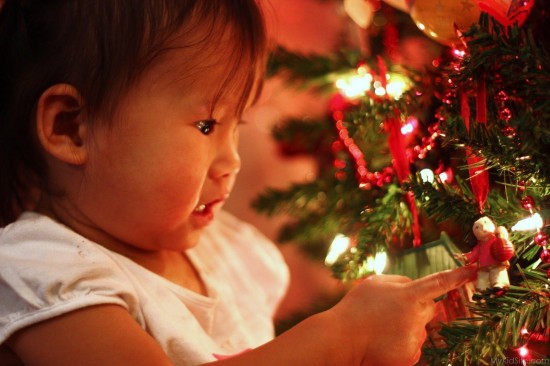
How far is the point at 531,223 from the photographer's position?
0.55m

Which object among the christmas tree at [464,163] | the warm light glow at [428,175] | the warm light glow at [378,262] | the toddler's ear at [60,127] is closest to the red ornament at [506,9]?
Result: the christmas tree at [464,163]

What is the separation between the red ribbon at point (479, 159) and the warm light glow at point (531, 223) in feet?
0.12

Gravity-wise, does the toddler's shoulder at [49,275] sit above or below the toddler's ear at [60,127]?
below

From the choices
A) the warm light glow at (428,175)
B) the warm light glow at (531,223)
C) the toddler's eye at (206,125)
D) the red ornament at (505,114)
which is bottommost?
the warm light glow at (531,223)

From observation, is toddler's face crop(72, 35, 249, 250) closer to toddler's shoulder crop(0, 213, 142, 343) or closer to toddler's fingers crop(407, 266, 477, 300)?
toddler's shoulder crop(0, 213, 142, 343)

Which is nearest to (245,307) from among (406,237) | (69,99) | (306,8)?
(406,237)

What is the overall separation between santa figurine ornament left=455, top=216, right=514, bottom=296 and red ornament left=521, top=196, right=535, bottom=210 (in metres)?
0.03

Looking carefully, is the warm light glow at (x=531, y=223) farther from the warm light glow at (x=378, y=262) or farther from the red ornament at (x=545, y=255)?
the warm light glow at (x=378, y=262)

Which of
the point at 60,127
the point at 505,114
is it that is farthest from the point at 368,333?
the point at 60,127

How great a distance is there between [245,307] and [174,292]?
0.22m

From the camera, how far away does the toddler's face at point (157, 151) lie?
702 millimetres

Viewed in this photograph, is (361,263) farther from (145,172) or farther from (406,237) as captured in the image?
(145,172)

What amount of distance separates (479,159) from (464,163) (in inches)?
2.2

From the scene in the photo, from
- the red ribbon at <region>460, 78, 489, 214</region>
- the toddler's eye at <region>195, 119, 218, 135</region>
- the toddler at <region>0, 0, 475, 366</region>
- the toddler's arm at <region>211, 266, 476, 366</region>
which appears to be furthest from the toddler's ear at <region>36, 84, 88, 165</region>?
the red ribbon at <region>460, 78, 489, 214</region>
